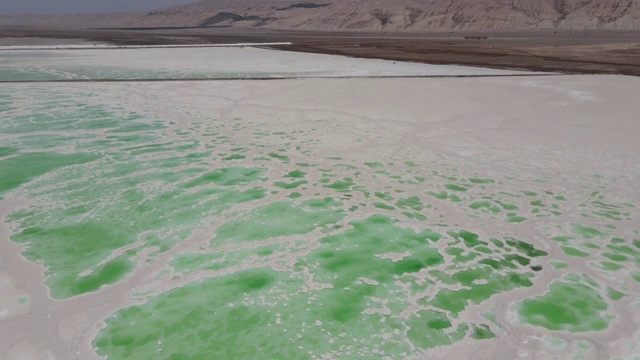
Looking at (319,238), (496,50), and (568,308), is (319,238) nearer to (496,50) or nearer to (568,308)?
(568,308)

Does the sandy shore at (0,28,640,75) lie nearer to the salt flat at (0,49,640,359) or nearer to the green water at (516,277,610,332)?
the salt flat at (0,49,640,359)

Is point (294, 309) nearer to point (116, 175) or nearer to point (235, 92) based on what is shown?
point (116, 175)

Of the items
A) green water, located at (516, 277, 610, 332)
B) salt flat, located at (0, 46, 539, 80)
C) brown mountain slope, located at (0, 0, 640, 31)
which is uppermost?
brown mountain slope, located at (0, 0, 640, 31)

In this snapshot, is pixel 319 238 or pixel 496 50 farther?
pixel 496 50

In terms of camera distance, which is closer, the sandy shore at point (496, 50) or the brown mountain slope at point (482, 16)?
the sandy shore at point (496, 50)

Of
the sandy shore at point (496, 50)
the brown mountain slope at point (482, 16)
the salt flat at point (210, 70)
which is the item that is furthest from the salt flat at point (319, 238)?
the brown mountain slope at point (482, 16)

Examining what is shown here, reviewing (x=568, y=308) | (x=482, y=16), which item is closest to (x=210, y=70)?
(x=568, y=308)

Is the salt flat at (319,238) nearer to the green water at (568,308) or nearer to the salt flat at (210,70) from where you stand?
the green water at (568,308)

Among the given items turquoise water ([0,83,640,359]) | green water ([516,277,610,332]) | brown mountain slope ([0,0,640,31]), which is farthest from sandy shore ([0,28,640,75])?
brown mountain slope ([0,0,640,31])

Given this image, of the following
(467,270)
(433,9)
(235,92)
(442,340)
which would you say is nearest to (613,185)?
(467,270)
